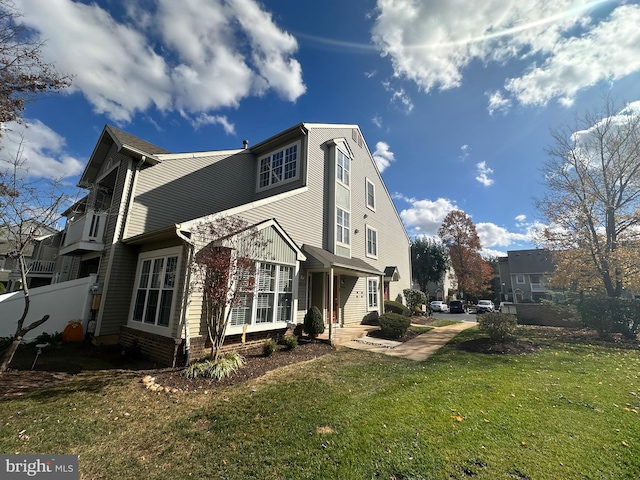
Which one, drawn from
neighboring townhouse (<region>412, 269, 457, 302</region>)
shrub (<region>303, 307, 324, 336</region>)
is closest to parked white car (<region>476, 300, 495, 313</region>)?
neighboring townhouse (<region>412, 269, 457, 302</region>)

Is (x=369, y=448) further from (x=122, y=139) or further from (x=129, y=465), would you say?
(x=122, y=139)

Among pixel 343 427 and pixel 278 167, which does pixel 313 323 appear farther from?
pixel 278 167

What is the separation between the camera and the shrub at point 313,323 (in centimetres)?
1048

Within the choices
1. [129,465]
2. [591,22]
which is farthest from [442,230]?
[129,465]

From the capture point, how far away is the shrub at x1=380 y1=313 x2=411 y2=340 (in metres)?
12.2

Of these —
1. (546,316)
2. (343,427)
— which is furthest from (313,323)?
(546,316)

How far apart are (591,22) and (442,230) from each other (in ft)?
108

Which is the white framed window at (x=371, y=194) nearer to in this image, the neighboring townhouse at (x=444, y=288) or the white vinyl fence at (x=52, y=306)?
the white vinyl fence at (x=52, y=306)

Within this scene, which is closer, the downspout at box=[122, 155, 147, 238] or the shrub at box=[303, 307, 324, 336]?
the downspout at box=[122, 155, 147, 238]

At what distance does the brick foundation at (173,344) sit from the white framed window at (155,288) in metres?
0.46

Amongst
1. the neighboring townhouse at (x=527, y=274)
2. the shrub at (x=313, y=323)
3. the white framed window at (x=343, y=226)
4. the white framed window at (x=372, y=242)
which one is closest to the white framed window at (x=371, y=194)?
the white framed window at (x=372, y=242)

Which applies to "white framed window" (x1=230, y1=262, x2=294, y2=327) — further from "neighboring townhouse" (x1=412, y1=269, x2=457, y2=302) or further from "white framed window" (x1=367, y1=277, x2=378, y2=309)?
"neighboring townhouse" (x1=412, y1=269, x2=457, y2=302)

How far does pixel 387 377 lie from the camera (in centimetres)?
691

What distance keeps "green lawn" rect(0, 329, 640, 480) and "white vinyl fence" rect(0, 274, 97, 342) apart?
4.06 metres
